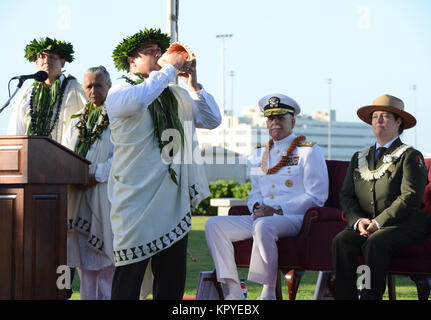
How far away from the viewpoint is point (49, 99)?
6586 mm

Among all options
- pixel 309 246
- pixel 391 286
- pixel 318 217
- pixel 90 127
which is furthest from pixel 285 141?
pixel 90 127

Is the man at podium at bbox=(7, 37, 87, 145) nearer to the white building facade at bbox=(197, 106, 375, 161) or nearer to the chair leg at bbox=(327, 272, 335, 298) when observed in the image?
the chair leg at bbox=(327, 272, 335, 298)

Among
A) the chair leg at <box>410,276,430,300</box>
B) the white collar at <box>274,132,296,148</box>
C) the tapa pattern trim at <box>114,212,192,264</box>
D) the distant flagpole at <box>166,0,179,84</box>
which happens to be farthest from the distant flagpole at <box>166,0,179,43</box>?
the tapa pattern trim at <box>114,212,192,264</box>

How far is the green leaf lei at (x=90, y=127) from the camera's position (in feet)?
19.6

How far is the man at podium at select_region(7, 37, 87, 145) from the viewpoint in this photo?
6.53 metres

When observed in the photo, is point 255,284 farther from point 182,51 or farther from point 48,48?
point 182,51

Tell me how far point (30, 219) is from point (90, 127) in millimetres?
1654

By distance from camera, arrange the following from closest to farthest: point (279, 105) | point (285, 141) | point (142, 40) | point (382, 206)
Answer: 1. point (142, 40)
2. point (382, 206)
3. point (279, 105)
4. point (285, 141)

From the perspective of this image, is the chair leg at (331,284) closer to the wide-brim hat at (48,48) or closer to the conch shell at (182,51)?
the conch shell at (182,51)

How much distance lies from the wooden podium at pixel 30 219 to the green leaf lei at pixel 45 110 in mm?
1858

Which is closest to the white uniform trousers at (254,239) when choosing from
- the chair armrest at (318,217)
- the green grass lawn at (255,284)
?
the chair armrest at (318,217)

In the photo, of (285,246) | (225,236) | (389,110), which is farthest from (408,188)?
(225,236)

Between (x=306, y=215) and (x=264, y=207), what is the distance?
0.38m
